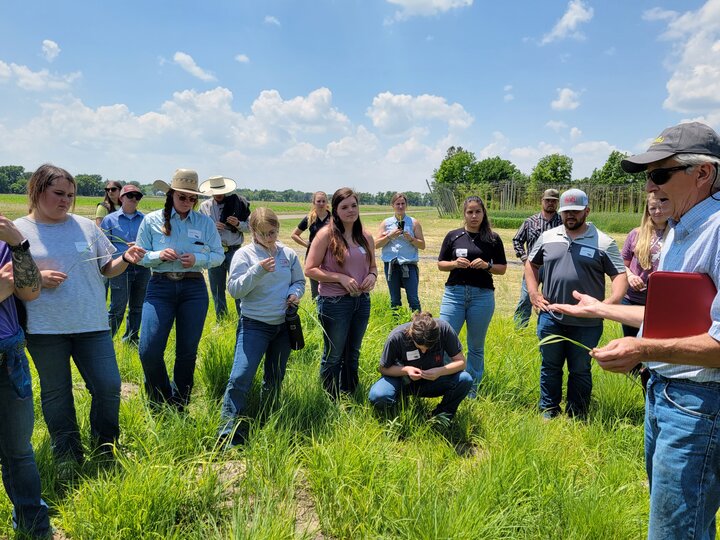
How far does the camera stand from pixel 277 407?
128 inches

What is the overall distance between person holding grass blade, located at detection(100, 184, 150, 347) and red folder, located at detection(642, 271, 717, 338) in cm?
494

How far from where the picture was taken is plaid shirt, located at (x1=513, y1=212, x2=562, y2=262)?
5.72 meters

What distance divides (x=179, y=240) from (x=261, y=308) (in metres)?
0.88

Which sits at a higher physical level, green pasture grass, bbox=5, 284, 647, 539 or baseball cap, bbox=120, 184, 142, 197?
baseball cap, bbox=120, 184, 142, 197

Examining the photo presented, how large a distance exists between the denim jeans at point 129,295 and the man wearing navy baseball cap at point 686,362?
490 cm

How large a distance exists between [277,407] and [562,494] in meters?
1.89

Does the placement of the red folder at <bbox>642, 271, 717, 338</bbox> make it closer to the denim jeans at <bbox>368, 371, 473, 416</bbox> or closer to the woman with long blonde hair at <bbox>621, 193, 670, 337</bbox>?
the denim jeans at <bbox>368, 371, 473, 416</bbox>

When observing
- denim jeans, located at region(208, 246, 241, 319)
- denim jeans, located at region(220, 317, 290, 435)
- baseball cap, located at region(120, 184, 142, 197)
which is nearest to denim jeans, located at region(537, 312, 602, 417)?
denim jeans, located at region(220, 317, 290, 435)

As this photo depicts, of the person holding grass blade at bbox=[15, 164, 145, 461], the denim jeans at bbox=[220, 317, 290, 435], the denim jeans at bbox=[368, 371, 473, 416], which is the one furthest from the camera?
the denim jeans at bbox=[368, 371, 473, 416]

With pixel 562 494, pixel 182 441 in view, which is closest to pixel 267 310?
pixel 182 441

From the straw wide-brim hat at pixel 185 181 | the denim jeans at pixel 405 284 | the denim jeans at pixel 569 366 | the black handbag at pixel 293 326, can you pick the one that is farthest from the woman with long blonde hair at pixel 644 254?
the straw wide-brim hat at pixel 185 181

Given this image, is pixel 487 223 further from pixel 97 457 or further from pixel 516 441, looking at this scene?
pixel 97 457

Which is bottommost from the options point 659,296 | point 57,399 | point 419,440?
point 419,440

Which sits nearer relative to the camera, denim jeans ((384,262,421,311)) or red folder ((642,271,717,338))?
red folder ((642,271,717,338))
